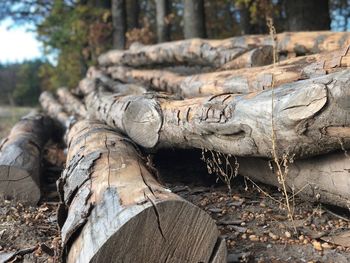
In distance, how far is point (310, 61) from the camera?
4402 mm

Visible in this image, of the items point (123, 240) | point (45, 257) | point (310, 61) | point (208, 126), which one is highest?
point (310, 61)

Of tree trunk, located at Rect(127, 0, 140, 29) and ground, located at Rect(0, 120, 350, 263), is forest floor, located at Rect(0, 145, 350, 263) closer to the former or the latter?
ground, located at Rect(0, 120, 350, 263)

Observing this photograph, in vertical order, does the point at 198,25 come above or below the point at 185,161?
above

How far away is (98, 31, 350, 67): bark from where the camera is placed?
5825 mm

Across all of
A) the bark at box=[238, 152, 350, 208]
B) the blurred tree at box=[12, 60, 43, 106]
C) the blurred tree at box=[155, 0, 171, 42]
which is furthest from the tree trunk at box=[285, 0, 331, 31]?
the blurred tree at box=[12, 60, 43, 106]

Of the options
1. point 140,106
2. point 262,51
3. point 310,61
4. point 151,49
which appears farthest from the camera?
point 151,49

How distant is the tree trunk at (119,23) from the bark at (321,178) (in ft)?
35.5

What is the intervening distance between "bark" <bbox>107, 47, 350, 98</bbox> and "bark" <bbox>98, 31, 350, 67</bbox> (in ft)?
0.99

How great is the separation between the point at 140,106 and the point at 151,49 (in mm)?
4967

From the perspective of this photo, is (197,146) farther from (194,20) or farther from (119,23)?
(119,23)

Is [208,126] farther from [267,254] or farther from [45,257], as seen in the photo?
[45,257]

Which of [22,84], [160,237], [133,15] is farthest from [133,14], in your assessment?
[160,237]

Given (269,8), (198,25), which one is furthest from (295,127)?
(269,8)

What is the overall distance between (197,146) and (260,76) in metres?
0.87
